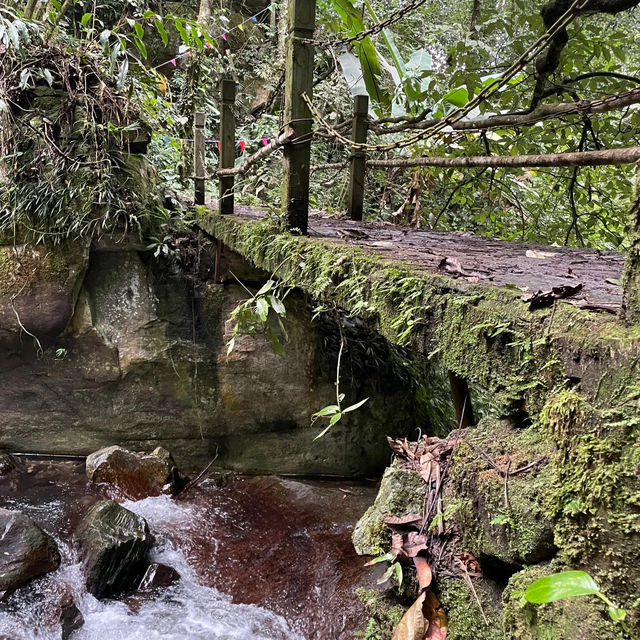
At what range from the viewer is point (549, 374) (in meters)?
1.10

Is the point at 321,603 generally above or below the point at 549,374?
below

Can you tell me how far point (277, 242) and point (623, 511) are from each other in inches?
82.1

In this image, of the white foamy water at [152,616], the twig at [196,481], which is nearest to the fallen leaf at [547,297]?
the white foamy water at [152,616]

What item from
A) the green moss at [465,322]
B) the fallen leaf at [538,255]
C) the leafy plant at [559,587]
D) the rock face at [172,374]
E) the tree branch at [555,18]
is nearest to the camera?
the leafy plant at [559,587]

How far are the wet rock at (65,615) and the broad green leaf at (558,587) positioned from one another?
3.42 meters

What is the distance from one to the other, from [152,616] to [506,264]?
10.1ft

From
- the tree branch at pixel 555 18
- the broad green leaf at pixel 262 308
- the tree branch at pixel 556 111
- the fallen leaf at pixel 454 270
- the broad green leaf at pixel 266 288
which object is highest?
the tree branch at pixel 555 18

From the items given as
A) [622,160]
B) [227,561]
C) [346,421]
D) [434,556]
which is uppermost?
[622,160]

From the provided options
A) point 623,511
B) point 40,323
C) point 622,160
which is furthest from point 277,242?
point 40,323

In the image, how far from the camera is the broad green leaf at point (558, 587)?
0.64 m

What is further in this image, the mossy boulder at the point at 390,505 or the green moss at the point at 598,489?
the mossy boulder at the point at 390,505

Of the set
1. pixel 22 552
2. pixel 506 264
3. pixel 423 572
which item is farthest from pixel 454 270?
pixel 22 552

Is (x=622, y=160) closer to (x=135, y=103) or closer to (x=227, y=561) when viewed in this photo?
(x=227, y=561)

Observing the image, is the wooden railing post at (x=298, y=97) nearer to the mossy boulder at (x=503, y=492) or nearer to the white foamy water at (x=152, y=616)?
the mossy boulder at (x=503, y=492)
